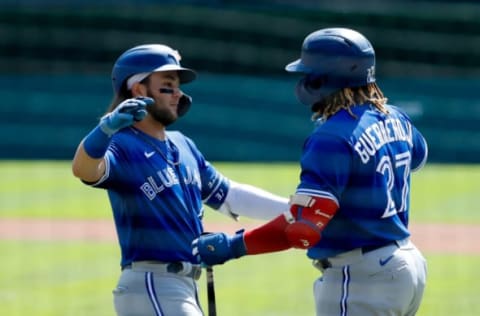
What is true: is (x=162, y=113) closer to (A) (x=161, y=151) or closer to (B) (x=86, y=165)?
(A) (x=161, y=151)

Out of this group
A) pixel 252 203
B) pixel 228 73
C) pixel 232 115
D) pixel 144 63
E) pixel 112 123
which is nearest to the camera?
pixel 112 123

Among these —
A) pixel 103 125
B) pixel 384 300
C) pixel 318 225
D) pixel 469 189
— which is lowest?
pixel 469 189

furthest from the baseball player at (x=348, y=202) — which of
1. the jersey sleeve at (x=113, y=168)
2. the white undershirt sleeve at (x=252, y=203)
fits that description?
the white undershirt sleeve at (x=252, y=203)

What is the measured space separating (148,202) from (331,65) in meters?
1.09

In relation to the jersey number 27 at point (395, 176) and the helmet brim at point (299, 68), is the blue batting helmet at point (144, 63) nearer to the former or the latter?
the helmet brim at point (299, 68)

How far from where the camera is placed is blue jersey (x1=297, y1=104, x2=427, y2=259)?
4.63 metres

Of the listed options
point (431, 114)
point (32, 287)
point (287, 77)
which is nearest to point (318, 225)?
point (32, 287)

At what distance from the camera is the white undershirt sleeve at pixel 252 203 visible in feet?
18.9

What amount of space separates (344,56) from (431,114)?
16.4 meters

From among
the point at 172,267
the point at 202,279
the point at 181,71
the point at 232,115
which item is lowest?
the point at 202,279

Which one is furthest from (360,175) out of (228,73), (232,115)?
(228,73)

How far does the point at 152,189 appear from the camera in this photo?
5.34 meters

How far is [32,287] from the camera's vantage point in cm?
1034

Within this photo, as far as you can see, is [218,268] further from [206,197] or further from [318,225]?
[318,225]
